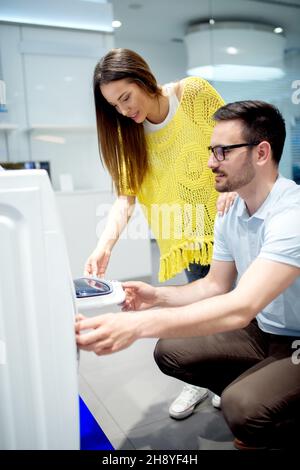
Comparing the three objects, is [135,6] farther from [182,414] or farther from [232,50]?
[182,414]

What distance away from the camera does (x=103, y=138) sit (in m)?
1.28

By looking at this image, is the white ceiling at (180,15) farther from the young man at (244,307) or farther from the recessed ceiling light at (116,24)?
the young man at (244,307)

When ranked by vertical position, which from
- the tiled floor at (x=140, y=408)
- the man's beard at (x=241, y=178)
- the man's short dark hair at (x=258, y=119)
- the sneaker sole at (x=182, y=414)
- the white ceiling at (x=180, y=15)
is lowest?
the tiled floor at (x=140, y=408)

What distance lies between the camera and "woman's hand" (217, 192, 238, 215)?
1.17 meters

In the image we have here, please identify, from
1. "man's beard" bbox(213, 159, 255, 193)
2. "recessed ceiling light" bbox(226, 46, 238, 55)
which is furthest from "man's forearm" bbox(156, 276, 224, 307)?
"recessed ceiling light" bbox(226, 46, 238, 55)

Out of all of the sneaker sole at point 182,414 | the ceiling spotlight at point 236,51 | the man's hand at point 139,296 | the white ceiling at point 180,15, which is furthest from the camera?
the ceiling spotlight at point 236,51

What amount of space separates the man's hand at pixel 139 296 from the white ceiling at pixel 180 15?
5.23ft

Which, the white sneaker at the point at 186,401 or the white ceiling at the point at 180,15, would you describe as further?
the white ceiling at the point at 180,15

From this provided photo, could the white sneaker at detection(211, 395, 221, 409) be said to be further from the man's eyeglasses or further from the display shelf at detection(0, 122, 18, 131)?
the display shelf at detection(0, 122, 18, 131)

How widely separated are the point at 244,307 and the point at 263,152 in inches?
15.7

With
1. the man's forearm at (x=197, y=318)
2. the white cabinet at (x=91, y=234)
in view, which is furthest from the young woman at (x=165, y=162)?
the white cabinet at (x=91, y=234)

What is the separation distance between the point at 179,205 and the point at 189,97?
350 mm

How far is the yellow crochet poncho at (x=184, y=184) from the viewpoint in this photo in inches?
49.6

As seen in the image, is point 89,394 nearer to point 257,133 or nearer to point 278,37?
point 257,133
